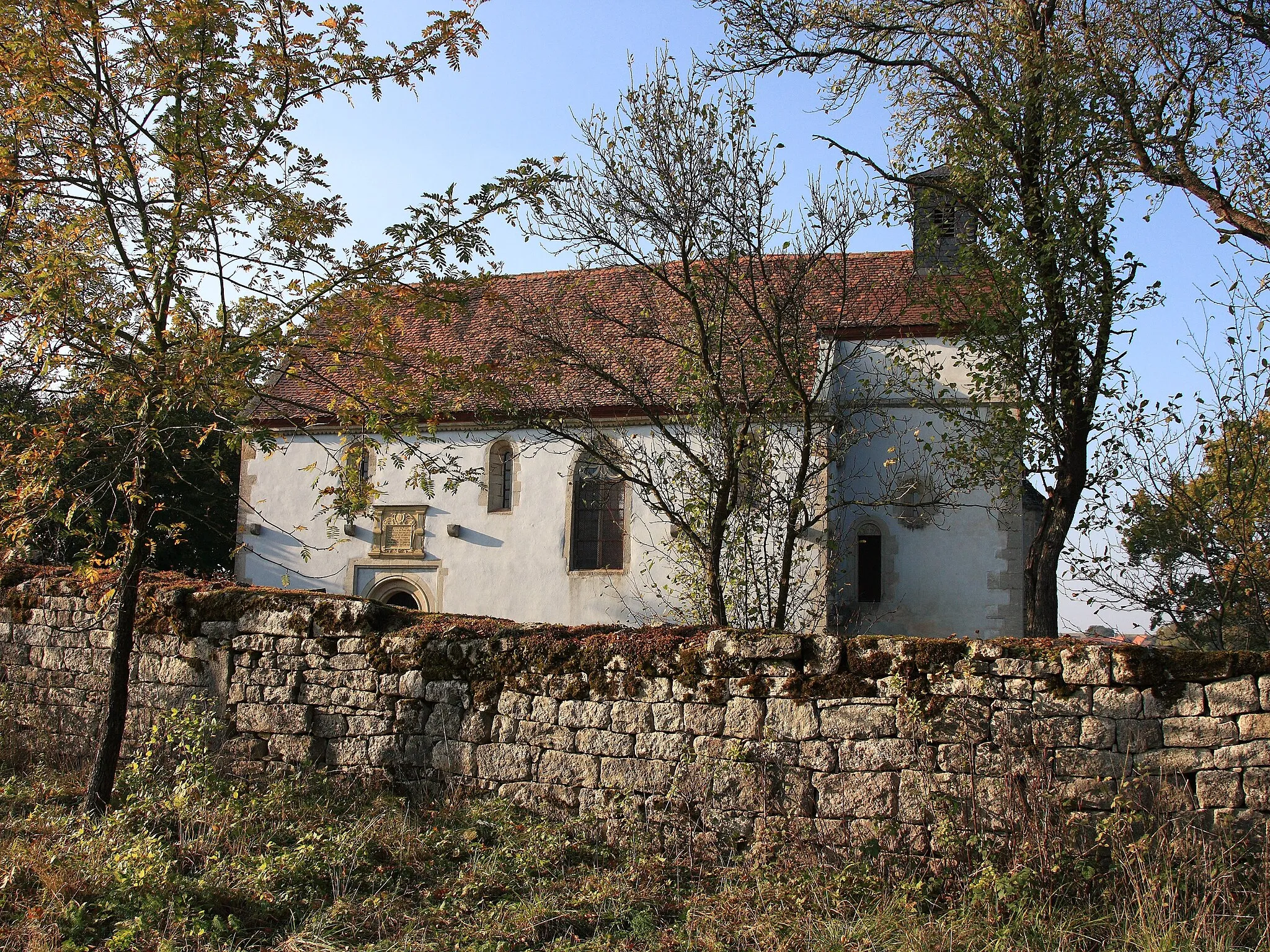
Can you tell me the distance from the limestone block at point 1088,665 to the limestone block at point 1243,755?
0.61 meters

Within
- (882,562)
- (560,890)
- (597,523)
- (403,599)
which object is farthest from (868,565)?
(560,890)

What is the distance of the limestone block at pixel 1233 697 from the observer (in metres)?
4.76

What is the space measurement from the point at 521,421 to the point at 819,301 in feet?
16.3

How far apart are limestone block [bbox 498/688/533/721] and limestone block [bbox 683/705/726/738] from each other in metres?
1.15

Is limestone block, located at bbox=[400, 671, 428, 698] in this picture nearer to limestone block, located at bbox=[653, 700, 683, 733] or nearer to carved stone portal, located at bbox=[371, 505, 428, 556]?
limestone block, located at bbox=[653, 700, 683, 733]

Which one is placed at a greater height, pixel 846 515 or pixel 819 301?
pixel 819 301

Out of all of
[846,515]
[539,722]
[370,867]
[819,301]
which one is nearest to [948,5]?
[819,301]

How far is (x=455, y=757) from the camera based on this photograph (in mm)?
6512

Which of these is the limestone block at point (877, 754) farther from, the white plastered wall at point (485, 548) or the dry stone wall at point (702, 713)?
the white plastered wall at point (485, 548)

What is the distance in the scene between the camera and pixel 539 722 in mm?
6297

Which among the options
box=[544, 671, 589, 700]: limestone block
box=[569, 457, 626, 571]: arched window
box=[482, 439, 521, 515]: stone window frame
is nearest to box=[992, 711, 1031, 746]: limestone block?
box=[544, 671, 589, 700]: limestone block

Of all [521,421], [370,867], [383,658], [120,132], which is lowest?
[370,867]

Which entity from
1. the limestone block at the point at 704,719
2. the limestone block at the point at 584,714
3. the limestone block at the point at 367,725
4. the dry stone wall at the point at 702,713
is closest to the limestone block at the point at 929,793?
the dry stone wall at the point at 702,713

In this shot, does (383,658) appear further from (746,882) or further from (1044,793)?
(1044,793)
